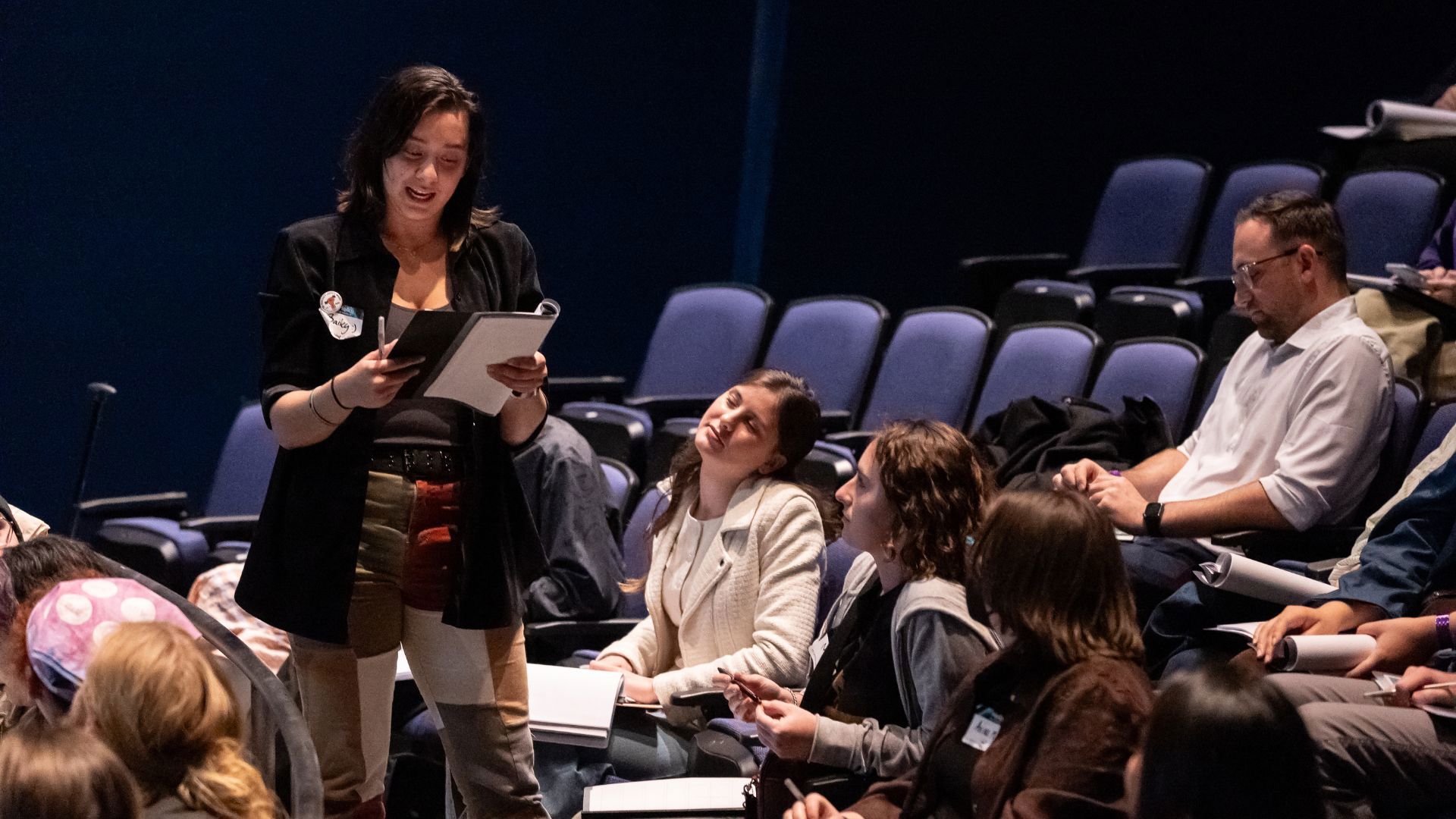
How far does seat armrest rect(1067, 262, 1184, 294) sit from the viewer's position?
18.1 feet

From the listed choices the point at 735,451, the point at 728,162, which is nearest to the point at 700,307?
the point at 728,162

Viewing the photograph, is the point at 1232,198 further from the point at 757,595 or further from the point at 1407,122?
the point at 757,595

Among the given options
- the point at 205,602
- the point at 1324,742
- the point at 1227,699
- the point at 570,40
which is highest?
the point at 570,40

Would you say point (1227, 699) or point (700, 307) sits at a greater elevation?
point (1227, 699)

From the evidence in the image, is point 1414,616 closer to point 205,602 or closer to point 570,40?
point 205,602

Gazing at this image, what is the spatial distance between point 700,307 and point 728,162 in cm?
144

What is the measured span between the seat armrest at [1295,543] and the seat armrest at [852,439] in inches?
50.8

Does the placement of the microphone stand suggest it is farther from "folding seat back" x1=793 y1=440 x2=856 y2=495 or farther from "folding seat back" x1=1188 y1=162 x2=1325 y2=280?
"folding seat back" x1=1188 y1=162 x2=1325 y2=280

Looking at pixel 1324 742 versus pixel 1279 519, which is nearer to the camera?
pixel 1324 742

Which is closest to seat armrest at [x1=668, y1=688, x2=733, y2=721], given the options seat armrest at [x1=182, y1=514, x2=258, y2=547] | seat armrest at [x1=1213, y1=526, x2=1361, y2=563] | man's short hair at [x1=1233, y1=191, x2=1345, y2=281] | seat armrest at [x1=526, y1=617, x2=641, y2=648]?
seat armrest at [x1=526, y1=617, x2=641, y2=648]

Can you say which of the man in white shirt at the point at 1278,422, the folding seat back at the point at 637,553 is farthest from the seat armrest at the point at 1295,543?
the folding seat back at the point at 637,553

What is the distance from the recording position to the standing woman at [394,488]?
2184 millimetres

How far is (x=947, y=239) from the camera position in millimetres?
6609

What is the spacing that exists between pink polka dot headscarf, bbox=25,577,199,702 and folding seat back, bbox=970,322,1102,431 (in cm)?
252
